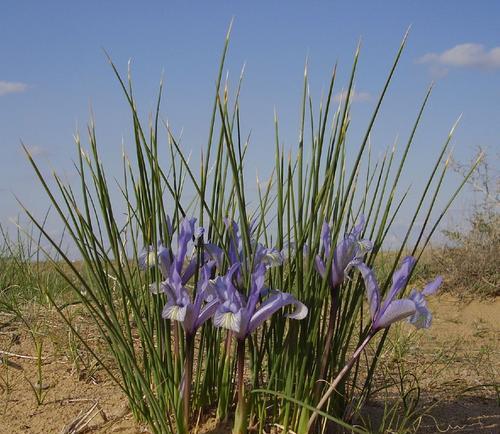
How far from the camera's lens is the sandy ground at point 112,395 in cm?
259

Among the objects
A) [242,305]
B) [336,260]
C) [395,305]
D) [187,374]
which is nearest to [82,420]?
[187,374]

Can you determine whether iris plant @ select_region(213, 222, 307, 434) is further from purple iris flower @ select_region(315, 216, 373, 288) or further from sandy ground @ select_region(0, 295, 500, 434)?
sandy ground @ select_region(0, 295, 500, 434)

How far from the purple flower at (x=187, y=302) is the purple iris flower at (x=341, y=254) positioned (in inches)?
12.1

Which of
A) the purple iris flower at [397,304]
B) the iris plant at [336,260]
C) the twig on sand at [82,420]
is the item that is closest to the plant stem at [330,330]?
the iris plant at [336,260]

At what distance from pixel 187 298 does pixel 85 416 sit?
96 centimetres

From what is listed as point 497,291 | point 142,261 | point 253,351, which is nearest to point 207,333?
point 253,351

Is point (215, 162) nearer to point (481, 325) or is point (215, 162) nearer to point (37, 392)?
point (37, 392)

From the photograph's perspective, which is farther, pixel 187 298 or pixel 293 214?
pixel 293 214

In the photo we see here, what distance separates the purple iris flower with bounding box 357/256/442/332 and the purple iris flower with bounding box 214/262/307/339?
8.4 inches

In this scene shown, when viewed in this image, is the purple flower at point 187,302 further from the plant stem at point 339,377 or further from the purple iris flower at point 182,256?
the plant stem at point 339,377

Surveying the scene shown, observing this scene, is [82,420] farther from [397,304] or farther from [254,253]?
[397,304]

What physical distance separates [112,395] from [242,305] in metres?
1.16

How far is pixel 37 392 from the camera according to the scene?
9.43ft

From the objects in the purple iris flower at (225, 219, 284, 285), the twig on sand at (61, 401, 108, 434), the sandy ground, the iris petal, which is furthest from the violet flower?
the twig on sand at (61, 401, 108, 434)
